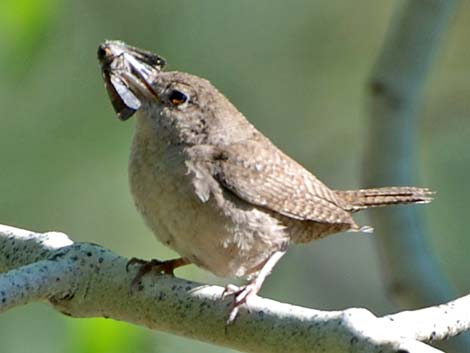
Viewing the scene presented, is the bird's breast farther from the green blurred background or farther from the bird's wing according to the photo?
the green blurred background

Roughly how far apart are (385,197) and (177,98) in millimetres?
713

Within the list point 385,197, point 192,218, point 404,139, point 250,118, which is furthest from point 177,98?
point 250,118

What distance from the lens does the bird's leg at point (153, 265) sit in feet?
9.25

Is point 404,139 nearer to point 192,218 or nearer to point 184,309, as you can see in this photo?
point 192,218

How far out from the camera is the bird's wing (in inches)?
136

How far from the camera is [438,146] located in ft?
26.9

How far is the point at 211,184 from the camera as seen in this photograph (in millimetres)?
3367

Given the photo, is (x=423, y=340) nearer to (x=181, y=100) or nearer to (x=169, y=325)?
(x=169, y=325)

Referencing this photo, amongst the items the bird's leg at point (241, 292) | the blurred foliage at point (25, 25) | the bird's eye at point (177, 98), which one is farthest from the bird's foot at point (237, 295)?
the blurred foliage at point (25, 25)

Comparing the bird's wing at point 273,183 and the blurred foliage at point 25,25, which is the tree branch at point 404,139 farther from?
the blurred foliage at point 25,25

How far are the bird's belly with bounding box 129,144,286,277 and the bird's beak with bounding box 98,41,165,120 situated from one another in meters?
0.23

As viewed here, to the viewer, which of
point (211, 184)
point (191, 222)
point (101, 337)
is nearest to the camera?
point (191, 222)

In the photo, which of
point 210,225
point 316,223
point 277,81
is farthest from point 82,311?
point 277,81

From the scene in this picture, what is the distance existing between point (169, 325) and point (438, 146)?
226 inches
